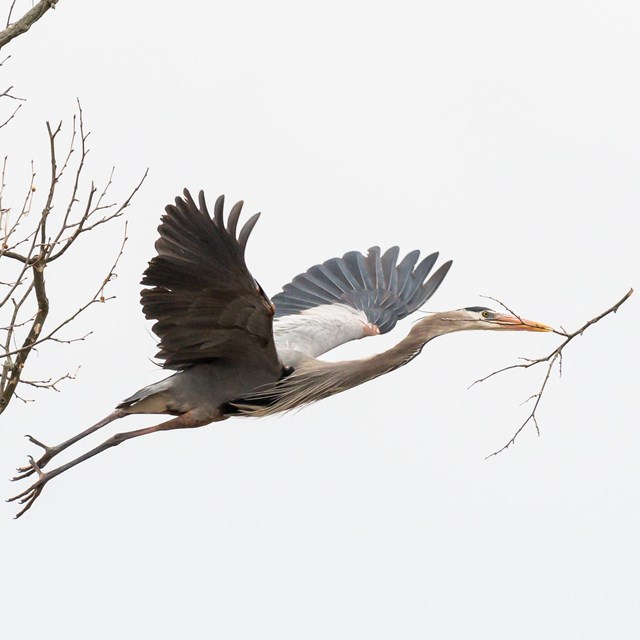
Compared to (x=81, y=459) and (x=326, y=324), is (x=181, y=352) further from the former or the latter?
(x=326, y=324)

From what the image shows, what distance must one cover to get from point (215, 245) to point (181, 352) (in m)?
0.98

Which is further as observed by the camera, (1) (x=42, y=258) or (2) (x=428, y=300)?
(2) (x=428, y=300)

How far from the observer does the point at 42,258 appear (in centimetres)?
467

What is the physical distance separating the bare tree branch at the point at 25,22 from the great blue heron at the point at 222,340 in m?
1.09

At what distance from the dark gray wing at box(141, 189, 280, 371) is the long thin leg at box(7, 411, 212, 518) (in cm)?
32

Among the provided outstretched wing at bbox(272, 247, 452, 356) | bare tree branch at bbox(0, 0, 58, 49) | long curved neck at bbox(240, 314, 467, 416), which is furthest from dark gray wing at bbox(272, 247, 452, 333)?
bare tree branch at bbox(0, 0, 58, 49)

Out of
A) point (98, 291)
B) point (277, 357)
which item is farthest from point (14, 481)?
point (98, 291)

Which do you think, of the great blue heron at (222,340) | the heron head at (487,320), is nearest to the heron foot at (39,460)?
the great blue heron at (222,340)

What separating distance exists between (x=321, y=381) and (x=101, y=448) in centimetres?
128

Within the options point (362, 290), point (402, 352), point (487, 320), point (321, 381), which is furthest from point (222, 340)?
point (362, 290)

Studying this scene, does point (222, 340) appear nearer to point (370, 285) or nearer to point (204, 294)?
point (204, 294)

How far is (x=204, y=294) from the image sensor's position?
20.7 ft

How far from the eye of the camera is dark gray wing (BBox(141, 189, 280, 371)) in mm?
5992

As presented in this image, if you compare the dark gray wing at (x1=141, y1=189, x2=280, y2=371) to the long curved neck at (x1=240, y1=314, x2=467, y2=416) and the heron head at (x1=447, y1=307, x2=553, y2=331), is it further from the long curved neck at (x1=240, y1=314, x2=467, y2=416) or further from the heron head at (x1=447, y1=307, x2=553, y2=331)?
the heron head at (x1=447, y1=307, x2=553, y2=331)
